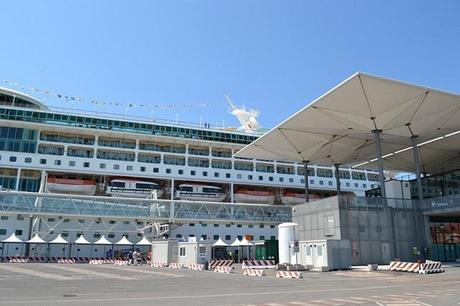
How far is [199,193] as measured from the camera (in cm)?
5678

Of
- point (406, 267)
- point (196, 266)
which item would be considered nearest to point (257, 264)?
point (196, 266)

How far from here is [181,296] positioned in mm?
12609

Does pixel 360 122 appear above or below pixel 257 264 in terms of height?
above

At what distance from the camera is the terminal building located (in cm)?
3086

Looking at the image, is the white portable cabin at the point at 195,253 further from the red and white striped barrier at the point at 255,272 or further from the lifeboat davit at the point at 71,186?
the lifeboat davit at the point at 71,186

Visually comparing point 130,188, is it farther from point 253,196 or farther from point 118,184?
point 253,196

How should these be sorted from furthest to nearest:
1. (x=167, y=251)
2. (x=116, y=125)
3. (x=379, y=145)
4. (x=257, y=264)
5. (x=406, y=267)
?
(x=116, y=125) < (x=167, y=251) < (x=379, y=145) < (x=257, y=264) < (x=406, y=267)

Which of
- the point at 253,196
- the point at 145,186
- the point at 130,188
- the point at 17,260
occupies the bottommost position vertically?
the point at 17,260

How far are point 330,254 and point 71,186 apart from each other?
117ft

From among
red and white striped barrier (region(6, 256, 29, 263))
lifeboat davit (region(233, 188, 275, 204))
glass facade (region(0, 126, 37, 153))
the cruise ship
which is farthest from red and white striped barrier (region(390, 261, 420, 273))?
glass facade (region(0, 126, 37, 153))

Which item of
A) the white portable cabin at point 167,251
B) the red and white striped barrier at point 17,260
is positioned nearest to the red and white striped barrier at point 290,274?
the white portable cabin at point 167,251

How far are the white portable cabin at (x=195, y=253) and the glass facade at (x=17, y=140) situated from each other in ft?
85.6

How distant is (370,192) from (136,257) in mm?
27932

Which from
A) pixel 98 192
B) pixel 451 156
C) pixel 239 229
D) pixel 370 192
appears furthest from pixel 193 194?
pixel 451 156
